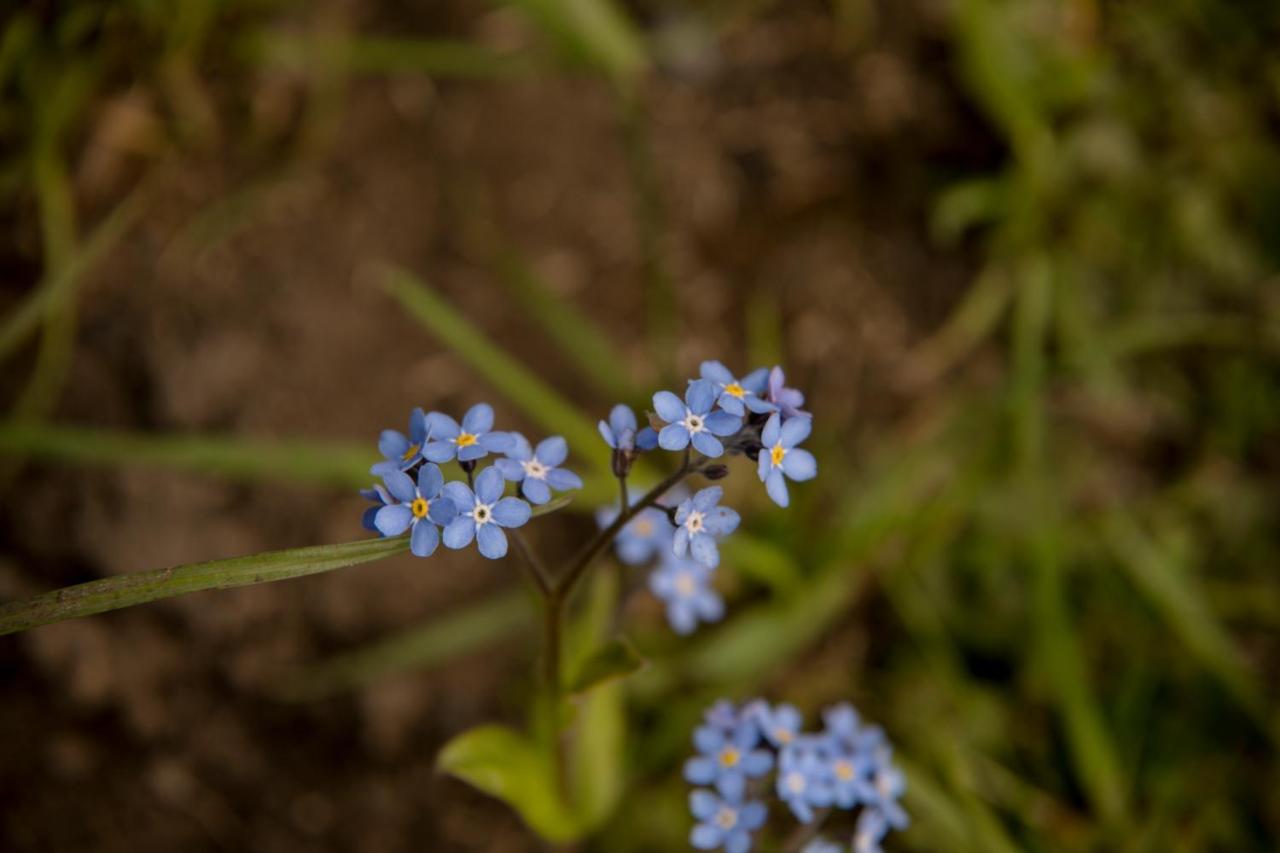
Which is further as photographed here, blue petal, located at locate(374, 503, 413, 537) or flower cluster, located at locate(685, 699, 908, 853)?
flower cluster, located at locate(685, 699, 908, 853)

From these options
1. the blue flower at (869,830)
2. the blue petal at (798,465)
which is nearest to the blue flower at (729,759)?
the blue flower at (869,830)

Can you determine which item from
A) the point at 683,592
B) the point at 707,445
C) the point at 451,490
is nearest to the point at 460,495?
the point at 451,490

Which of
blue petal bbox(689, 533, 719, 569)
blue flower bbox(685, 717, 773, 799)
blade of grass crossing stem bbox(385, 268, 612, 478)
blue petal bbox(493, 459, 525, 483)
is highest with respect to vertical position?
blade of grass crossing stem bbox(385, 268, 612, 478)

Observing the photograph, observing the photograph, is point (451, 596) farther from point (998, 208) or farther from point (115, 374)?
point (998, 208)

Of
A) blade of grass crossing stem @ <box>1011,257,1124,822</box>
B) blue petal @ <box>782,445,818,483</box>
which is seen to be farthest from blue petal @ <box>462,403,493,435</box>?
blade of grass crossing stem @ <box>1011,257,1124,822</box>

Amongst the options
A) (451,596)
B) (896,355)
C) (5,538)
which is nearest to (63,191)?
(5,538)

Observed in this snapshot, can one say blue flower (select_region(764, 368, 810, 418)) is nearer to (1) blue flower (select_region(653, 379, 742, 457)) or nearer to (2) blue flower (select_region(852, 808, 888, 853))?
(1) blue flower (select_region(653, 379, 742, 457))

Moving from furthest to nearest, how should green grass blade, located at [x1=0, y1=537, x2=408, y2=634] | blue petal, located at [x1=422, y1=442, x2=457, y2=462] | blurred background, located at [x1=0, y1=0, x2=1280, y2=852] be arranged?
blurred background, located at [x1=0, y1=0, x2=1280, y2=852] < blue petal, located at [x1=422, y1=442, x2=457, y2=462] < green grass blade, located at [x1=0, y1=537, x2=408, y2=634]
